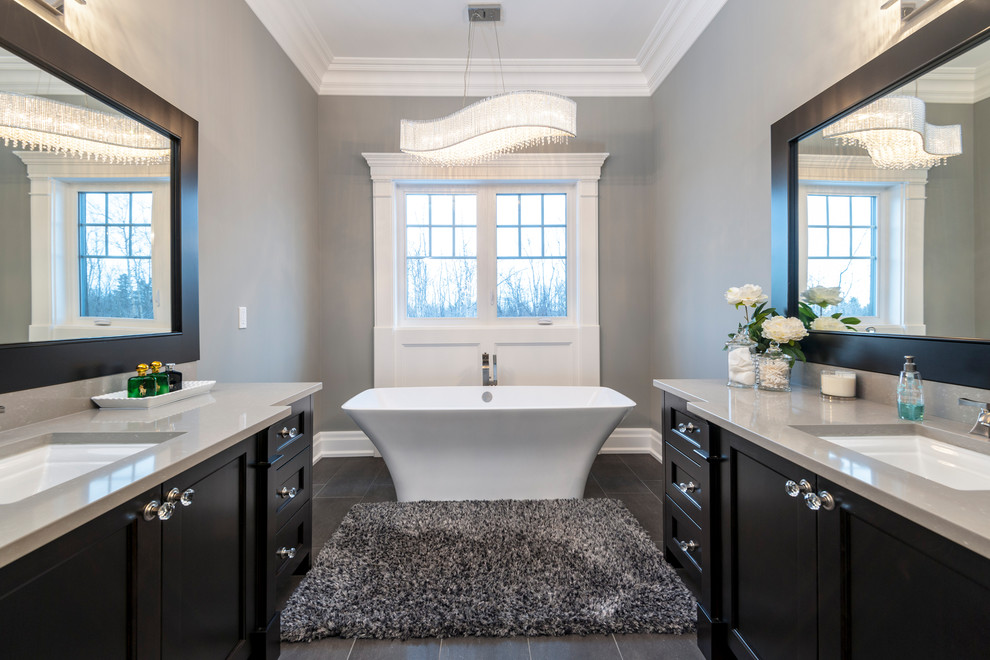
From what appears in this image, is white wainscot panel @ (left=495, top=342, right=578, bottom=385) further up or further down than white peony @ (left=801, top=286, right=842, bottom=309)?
further down

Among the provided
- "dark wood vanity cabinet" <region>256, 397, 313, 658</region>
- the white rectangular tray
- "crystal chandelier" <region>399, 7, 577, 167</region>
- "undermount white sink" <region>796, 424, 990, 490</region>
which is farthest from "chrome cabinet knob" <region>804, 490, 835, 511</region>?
"crystal chandelier" <region>399, 7, 577, 167</region>

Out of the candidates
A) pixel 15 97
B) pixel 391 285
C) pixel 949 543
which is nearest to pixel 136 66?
pixel 15 97

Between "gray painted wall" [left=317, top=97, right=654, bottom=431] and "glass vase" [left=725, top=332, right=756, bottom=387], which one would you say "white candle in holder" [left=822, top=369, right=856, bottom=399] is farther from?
"gray painted wall" [left=317, top=97, right=654, bottom=431]

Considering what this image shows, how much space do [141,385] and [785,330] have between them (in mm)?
2136

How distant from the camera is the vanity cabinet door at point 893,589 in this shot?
0.67 metres

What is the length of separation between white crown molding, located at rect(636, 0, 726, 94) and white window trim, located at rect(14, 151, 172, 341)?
2.90 m

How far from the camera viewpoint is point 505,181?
137 inches

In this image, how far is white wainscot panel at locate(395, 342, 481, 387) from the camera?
3434mm

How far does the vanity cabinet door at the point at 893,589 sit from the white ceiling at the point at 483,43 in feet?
8.75

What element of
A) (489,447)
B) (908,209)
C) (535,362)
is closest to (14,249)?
(489,447)

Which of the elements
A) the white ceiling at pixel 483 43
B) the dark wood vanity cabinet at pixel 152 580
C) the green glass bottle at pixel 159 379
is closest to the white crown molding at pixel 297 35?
the white ceiling at pixel 483 43

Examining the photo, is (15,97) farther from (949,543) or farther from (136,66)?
(949,543)

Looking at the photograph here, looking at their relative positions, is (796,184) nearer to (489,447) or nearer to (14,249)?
(489,447)

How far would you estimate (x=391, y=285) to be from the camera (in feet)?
11.2
